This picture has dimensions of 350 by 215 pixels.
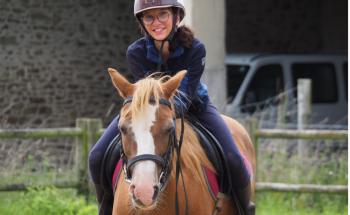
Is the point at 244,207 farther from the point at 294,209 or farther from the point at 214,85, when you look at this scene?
the point at 214,85

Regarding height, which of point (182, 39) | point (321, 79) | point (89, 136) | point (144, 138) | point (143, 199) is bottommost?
point (321, 79)

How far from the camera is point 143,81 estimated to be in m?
4.67

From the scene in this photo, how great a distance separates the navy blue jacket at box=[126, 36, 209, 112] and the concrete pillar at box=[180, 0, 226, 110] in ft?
23.6

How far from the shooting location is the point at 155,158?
4383mm

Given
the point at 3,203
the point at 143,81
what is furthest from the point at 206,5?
the point at 143,81

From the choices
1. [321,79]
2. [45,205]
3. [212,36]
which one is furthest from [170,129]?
[321,79]

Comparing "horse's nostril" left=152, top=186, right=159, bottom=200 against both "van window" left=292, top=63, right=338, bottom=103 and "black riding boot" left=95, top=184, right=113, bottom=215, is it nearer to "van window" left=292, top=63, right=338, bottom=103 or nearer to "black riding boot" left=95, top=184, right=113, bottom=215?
"black riding boot" left=95, top=184, right=113, bottom=215

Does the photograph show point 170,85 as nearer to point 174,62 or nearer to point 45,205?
point 174,62

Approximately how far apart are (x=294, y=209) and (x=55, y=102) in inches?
271

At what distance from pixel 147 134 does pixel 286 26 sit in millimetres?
14822

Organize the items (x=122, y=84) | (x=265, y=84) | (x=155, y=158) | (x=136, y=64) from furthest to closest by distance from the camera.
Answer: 1. (x=265, y=84)
2. (x=136, y=64)
3. (x=122, y=84)
4. (x=155, y=158)

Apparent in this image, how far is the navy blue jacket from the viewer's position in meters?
5.20

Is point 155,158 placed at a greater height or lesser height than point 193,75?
lesser

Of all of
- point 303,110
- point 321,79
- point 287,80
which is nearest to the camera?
point 303,110
